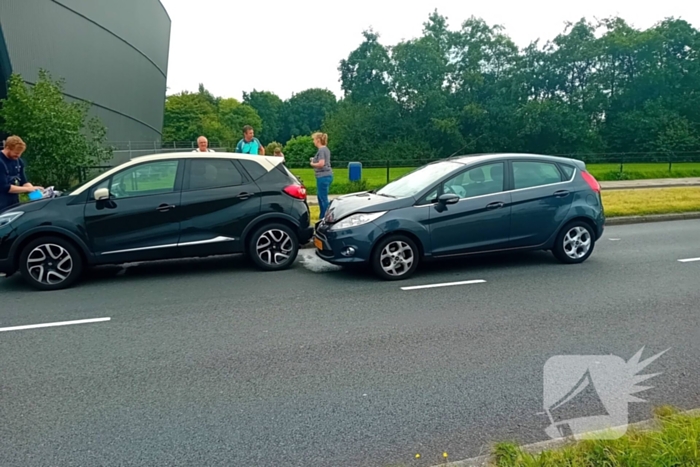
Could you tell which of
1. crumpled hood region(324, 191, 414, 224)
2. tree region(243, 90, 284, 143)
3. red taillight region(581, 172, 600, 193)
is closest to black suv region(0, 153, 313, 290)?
crumpled hood region(324, 191, 414, 224)

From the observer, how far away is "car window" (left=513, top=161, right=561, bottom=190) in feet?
26.5

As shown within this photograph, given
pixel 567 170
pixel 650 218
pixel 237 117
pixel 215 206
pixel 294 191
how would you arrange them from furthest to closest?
pixel 237 117 < pixel 650 218 < pixel 567 170 < pixel 294 191 < pixel 215 206

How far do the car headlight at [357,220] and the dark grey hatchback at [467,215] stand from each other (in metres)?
0.01

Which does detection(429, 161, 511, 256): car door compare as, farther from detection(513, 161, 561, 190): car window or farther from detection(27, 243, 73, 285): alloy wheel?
detection(27, 243, 73, 285): alloy wheel

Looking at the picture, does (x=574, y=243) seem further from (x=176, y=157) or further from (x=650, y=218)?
(x=176, y=157)

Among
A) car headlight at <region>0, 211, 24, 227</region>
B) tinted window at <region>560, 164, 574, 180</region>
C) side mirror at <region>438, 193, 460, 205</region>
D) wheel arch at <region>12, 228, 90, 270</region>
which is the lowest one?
wheel arch at <region>12, 228, 90, 270</region>

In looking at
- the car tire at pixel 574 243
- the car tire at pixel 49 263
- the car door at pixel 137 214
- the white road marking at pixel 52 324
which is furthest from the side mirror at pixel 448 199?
the car tire at pixel 49 263

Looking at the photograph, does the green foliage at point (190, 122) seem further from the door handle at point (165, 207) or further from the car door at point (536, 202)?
the car door at point (536, 202)

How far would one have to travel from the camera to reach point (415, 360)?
464cm

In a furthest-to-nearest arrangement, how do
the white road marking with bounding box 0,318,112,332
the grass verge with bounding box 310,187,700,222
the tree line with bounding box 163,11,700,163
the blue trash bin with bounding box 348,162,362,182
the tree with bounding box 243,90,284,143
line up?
1. the tree with bounding box 243,90,284,143
2. the tree line with bounding box 163,11,700,163
3. the blue trash bin with bounding box 348,162,362,182
4. the grass verge with bounding box 310,187,700,222
5. the white road marking with bounding box 0,318,112,332

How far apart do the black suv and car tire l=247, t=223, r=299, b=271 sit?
0.01m

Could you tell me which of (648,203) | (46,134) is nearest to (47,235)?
(46,134)

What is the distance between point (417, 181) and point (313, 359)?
4.09 m

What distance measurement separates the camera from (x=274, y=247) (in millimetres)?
8117
